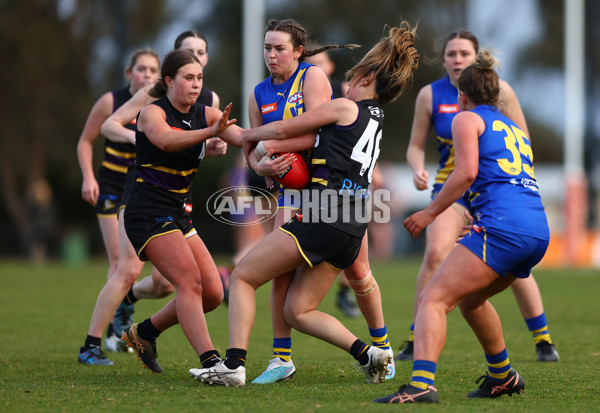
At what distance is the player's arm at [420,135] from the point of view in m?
6.46

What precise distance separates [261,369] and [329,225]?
55.0 inches

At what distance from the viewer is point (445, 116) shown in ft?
21.0

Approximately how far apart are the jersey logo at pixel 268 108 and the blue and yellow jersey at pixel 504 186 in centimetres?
126

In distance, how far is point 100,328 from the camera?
5.98 meters

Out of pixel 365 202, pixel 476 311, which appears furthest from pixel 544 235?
pixel 365 202

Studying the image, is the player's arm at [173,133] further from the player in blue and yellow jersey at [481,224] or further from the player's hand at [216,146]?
the player in blue and yellow jersey at [481,224]

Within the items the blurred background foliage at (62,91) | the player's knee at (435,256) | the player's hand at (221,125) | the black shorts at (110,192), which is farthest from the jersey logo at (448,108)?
the blurred background foliage at (62,91)

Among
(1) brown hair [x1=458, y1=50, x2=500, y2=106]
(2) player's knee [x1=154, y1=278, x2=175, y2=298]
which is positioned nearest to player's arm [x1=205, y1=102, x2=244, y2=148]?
(1) brown hair [x1=458, y1=50, x2=500, y2=106]

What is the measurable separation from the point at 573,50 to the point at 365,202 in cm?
2001

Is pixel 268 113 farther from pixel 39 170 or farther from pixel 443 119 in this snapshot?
pixel 39 170

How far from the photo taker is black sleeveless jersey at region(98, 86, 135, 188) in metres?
6.65

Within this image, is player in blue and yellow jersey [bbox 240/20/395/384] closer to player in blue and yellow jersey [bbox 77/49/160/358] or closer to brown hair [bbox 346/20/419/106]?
brown hair [bbox 346/20/419/106]

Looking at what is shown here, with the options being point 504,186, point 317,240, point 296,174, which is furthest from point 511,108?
point 317,240

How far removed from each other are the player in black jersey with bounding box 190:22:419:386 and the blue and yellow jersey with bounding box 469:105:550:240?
661 mm
